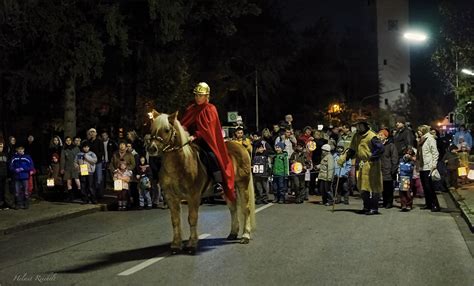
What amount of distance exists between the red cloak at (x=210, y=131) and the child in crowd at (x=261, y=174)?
7.63m

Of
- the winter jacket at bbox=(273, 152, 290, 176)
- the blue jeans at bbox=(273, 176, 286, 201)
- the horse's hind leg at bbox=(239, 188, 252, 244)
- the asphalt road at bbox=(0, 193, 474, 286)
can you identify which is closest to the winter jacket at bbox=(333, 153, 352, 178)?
the winter jacket at bbox=(273, 152, 290, 176)

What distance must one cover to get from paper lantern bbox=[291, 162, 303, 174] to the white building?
270ft

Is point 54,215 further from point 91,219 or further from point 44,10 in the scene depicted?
point 44,10

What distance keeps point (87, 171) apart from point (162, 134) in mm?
9237

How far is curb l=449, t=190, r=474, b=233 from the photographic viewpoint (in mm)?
13194

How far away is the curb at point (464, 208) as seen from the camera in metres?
13.2

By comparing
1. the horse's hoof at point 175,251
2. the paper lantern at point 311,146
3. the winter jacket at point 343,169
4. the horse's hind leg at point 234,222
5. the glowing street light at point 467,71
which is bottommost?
the horse's hoof at point 175,251

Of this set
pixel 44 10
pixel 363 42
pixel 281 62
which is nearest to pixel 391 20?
pixel 363 42

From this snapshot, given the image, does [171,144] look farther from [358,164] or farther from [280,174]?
[280,174]

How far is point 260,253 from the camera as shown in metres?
9.93

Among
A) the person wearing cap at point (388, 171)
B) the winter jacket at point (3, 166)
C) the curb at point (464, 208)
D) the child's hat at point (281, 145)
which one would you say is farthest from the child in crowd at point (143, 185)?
the curb at point (464, 208)

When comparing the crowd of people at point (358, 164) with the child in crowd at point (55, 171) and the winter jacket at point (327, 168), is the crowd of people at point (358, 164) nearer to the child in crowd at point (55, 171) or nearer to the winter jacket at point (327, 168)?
the winter jacket at point (327, 168)

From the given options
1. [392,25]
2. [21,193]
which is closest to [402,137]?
[21,193]

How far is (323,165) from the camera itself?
59.9ft
